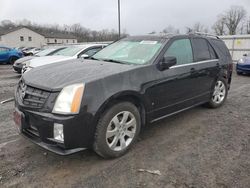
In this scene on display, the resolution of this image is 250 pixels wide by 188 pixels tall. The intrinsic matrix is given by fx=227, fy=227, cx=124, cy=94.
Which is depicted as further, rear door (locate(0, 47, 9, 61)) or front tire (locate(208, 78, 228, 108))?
rear door (locate(0, 47, 9, 61))

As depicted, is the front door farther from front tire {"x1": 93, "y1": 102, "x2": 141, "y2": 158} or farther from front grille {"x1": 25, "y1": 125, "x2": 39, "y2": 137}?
front grille {"x1": 25, "y1": 125, "x2": 39, "y2": 137}

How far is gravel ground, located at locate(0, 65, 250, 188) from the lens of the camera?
2.61 meters

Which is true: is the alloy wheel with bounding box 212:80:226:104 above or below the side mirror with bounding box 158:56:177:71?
below

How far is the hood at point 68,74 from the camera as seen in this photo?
9.09 ft

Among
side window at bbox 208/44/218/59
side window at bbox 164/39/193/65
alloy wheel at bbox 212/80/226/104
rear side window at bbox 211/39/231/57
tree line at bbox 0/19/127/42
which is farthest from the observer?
tree line at bbox 0/19/127/42

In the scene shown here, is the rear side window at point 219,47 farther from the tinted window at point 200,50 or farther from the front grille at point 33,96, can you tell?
the front grille at point 33,96

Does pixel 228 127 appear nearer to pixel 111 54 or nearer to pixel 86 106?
pixel 111 54

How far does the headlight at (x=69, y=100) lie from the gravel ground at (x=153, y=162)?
0.81 m

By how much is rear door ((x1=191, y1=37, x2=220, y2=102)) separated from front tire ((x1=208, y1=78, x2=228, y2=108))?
31cm

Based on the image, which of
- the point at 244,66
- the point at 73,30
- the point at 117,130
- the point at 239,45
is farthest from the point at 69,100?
the point at 73,30

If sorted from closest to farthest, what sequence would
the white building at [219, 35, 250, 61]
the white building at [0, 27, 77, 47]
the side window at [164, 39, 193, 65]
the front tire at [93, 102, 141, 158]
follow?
the front tire at [93, 102, 141, 158] < the side window at [164, 39, 193, 65] < the white building at [219, 35, 250, 61] < the white building at [0, 27, 77, 47]

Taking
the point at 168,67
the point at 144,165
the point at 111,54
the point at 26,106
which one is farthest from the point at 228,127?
the point at 26,106

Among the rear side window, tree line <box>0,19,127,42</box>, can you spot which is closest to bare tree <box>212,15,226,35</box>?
tree line <box>0,19,127,42</box>

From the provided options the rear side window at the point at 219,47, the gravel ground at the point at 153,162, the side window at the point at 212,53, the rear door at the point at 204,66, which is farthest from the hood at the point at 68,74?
the rear side window at the point at 219,47
